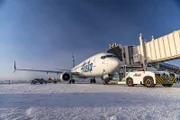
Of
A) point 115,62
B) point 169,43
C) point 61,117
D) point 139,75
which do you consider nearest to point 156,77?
point 139,75

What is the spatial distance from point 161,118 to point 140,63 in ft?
66.2

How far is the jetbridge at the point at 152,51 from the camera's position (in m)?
17.7

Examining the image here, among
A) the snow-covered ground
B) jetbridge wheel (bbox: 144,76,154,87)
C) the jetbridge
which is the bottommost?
the snow-covered ground

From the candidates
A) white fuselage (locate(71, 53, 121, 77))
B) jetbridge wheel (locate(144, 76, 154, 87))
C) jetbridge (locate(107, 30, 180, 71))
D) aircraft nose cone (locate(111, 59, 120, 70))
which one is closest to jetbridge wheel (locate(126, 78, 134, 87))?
jetbridge wheel (locate(144, 76, 154, 87))

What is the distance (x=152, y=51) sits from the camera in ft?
68.1

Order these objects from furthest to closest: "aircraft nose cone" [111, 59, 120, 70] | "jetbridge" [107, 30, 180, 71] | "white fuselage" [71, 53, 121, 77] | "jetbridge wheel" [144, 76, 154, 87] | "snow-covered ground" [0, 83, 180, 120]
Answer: "jetbridge" [107, 30, 180, 71] < "white fuselage" [71, 53, 121, 77] < "aircraft nose cone" [111, 59, 120, 70] < "jetbridge wheel" [144, 76, 154, 87] < "snow-covered ground" [0, 83, 180, 120]

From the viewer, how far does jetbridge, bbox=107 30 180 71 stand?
17656 millimetres

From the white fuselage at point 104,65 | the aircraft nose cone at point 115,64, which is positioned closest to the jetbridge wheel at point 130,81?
the aircraft nose cone at point 115,64

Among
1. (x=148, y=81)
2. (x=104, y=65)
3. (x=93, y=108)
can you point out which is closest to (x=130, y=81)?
(x=148, y=81)

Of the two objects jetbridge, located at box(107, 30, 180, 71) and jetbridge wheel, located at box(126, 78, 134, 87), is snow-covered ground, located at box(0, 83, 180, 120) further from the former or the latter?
jetbridge, located at box(107, 30, 180, 71)

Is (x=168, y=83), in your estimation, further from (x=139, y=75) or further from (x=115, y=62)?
(x=115, y=62)

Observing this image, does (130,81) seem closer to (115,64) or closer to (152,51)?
(115,64)

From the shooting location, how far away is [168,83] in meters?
13.3

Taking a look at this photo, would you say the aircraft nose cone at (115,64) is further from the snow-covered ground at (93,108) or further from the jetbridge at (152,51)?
the snow-covered ground at (93,108)
